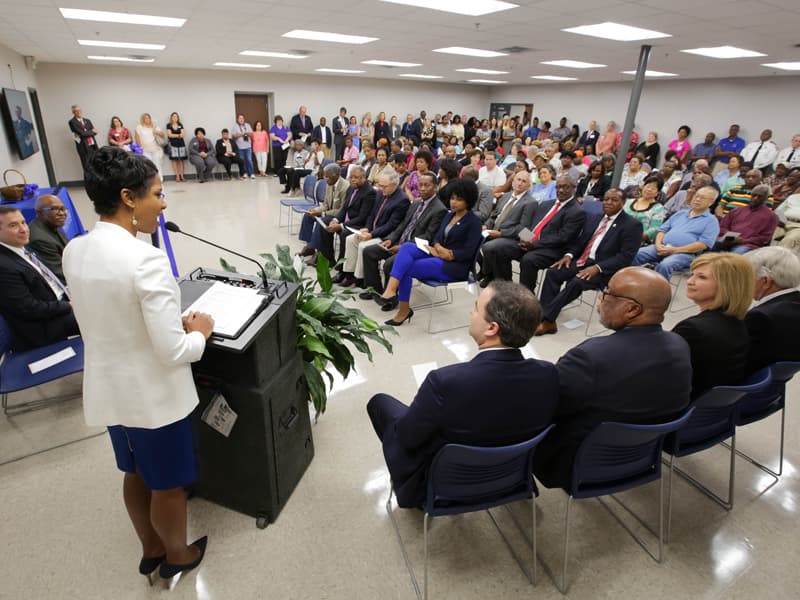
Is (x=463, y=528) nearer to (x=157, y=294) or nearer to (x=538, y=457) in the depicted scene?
(x=538, y=457)

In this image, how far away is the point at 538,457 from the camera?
1821 millimetres

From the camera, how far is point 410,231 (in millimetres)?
4480

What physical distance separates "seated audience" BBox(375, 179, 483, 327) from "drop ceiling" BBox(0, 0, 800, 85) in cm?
234

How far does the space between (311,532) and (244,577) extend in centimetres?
31

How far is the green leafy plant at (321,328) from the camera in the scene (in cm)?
223

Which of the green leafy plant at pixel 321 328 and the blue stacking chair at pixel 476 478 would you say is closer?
the blue stacking chair at pixel 476 478

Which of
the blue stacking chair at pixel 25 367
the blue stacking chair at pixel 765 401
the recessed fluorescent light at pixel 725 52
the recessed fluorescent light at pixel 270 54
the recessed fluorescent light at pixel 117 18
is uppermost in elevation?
the recessed fluorescent light at pixel 725 52

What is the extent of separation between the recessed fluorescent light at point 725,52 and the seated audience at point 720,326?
646 centimetres

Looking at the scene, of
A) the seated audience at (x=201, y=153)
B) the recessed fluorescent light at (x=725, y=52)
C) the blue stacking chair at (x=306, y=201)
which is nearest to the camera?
the blue stacking chair at (x=306, y=201)

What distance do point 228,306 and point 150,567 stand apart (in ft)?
3.44

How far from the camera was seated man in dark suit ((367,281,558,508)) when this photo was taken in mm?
1426

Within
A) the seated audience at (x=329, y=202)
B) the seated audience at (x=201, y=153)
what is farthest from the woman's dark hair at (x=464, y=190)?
the seated audience at (x=201, y=153)

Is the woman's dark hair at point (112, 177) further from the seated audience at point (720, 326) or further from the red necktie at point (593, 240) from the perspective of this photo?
the red necktie at point (593, 240)

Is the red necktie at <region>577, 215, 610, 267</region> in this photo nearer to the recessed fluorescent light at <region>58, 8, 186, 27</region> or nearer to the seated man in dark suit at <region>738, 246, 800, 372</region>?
the seated man in dark suit at <region>738, 246, 800, 372</region>
